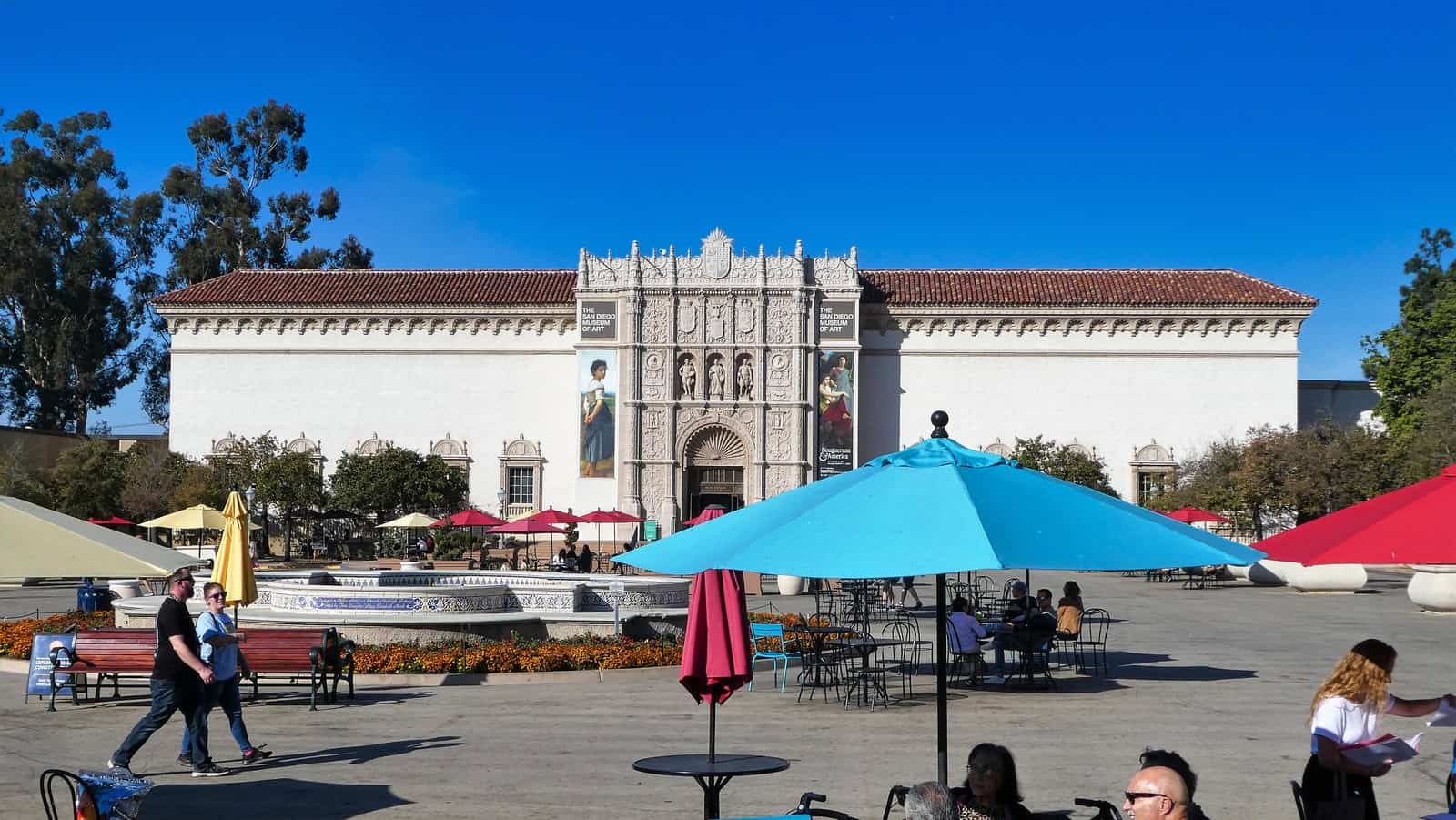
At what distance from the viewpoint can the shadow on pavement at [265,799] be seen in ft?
29.0

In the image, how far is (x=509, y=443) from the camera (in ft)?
181

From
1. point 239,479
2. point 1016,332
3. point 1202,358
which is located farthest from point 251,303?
point 1202,358

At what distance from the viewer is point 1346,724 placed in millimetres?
6766

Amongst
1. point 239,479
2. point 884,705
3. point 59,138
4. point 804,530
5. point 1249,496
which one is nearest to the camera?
point 804,530

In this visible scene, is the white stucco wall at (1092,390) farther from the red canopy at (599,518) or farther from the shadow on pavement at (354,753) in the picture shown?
the shadow on pavement at (354,753)

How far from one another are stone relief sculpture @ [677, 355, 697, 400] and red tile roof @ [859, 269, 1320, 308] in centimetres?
796

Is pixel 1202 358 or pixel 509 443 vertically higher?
pixel 1202 358

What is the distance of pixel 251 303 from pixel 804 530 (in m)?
54.6

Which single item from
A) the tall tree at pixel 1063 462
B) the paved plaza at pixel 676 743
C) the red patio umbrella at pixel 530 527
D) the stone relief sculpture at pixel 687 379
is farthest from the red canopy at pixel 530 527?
the paved plaza at pixel 676 743

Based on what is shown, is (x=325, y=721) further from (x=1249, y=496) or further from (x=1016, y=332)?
(x=1016, y=332)

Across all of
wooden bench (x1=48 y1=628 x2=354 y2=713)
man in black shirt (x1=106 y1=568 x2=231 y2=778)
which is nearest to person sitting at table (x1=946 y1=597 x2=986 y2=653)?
wooden bench (x1=48 y1=628 x2=354 y2=713)

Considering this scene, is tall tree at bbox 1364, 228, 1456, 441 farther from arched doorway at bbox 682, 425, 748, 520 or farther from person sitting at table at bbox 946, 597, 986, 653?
person sitting at table at bbox 946, 597, 986, 653

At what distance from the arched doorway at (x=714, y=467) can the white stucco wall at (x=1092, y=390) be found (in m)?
5.45

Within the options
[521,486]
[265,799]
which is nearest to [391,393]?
[521,486]
